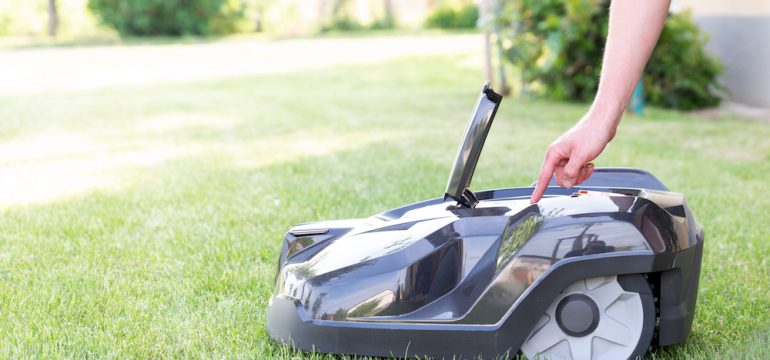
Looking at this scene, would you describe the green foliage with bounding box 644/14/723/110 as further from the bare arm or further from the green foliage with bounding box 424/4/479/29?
the green foliage with bounding box 424/4/479/29

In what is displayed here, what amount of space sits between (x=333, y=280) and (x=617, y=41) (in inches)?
31.8

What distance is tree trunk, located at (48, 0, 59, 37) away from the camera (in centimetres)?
2439

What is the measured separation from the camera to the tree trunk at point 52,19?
80.0ft

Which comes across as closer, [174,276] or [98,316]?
[98,316]

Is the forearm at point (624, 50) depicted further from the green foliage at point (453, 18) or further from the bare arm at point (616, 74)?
the green foliage at point (453, 18)

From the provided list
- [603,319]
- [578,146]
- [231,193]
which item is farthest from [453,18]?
[578,146]

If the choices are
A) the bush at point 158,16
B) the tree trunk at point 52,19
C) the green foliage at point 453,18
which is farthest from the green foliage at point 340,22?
the tree trunk at point 52,19

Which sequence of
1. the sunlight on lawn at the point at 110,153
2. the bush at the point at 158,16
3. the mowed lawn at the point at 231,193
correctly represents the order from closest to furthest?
the mowed lawn at the point at 231,193
the sunlight on lawn at the point at 110,153
the bush at the point at 158,16

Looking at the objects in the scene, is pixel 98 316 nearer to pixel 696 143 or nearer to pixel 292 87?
pixel 696 143

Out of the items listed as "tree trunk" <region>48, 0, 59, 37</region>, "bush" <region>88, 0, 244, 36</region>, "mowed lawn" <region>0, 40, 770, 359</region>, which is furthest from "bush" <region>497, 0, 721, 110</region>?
"tree trunk" <region>48, 0, 59, 37</region>

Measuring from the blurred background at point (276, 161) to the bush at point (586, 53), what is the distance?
21 mm

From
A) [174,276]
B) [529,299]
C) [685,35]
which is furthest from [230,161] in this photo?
[685,35]

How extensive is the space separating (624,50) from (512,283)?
0.54 meters

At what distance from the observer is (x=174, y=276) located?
106 inches
